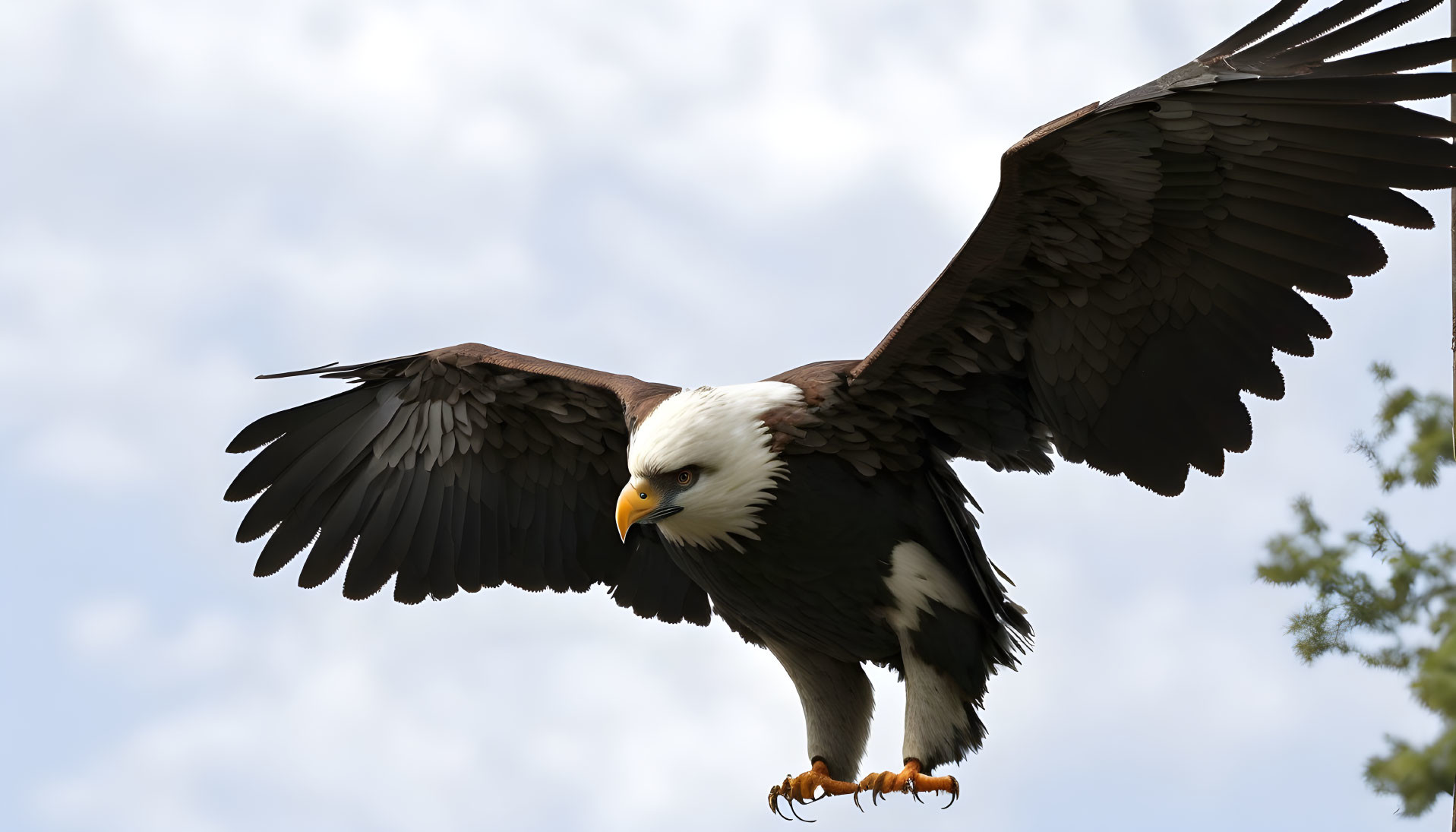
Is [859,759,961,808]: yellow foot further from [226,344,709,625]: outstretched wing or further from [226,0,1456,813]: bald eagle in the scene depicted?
[226,344,709,625]: outstretched wing

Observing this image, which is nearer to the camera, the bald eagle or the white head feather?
the bald eagle

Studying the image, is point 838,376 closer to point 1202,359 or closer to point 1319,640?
point 1202,359

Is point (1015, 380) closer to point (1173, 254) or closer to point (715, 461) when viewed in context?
point (1173, 254)

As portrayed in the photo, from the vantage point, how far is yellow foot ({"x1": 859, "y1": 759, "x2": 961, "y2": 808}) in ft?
16.4

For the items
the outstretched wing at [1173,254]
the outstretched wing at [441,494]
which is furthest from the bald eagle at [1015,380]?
the outstretched wing at [441,494]

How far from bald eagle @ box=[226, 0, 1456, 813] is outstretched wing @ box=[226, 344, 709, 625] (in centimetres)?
13

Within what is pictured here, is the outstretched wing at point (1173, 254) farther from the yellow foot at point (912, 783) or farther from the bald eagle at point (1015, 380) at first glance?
the yellow foot at point (912, 783)

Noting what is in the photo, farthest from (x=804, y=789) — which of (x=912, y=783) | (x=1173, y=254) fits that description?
(x=1173, y=254)

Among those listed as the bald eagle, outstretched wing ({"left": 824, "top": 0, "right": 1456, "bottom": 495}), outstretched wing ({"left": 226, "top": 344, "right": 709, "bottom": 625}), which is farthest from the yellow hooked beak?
outstretched wing ({"left": 226, "top": 344, "right": 709, "bottom": 625})

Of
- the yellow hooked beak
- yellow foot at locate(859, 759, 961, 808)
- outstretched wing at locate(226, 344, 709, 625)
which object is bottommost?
yellow foot at locate(859, 759, 961, 808)

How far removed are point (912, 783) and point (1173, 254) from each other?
2007mm

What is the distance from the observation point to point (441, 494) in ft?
20.9

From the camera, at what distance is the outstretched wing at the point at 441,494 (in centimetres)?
622

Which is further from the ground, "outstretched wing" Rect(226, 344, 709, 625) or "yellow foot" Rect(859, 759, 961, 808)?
"outstretched wing" Rect(226, 344, 709, 625)
